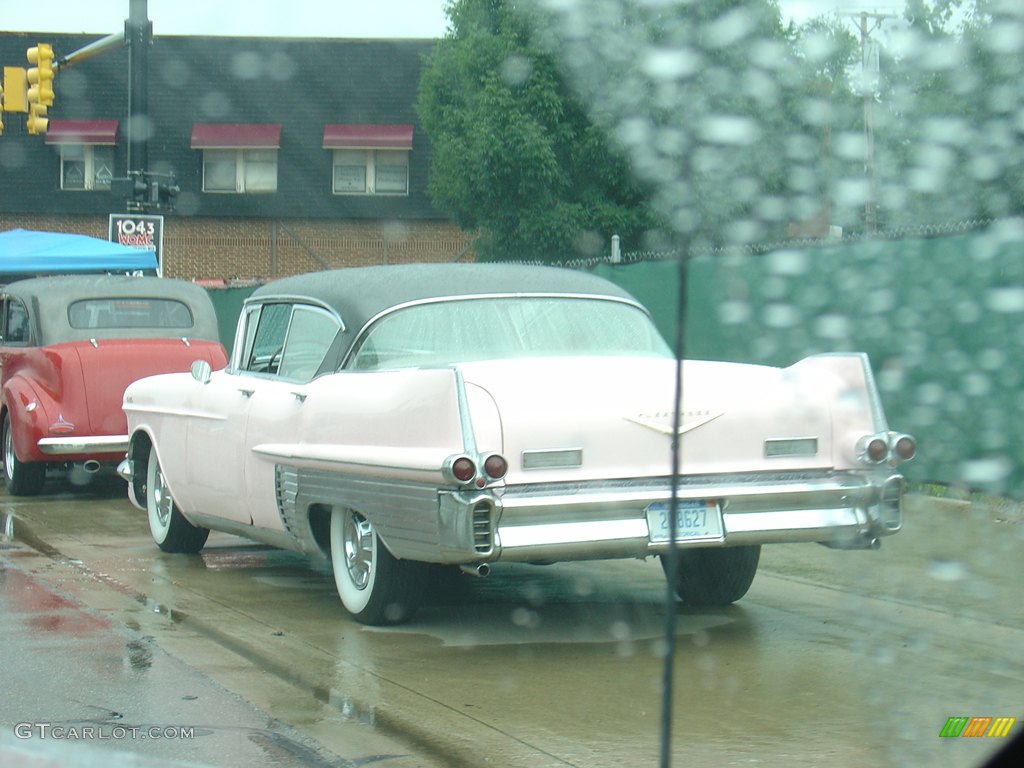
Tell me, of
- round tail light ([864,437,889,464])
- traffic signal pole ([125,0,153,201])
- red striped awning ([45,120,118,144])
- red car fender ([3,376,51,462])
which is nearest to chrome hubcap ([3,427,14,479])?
red car fender ([3,376,51,462])

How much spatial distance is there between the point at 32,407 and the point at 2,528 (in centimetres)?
205

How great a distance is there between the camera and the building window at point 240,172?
38719 mm

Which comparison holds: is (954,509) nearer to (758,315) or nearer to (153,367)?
(758,315)

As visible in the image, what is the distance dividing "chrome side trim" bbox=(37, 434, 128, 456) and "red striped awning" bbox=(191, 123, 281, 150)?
86.6 ft

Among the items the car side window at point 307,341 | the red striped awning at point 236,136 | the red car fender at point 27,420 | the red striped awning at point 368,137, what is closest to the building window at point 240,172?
the red striped awning at point 236,136

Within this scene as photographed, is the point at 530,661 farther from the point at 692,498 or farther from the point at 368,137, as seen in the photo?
the point at 368,137

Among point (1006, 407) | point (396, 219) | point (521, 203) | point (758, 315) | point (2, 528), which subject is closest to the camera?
point (1006, 407)

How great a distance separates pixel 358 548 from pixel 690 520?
1.50 metres

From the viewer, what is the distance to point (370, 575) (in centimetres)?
650

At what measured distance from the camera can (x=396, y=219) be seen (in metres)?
38.6

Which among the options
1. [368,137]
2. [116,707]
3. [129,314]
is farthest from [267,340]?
[368,137]

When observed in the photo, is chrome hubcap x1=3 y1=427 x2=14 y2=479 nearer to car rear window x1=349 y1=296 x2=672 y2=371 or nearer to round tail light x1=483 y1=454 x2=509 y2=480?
car rear window x1=349 y1=296 x2=672 y2=371

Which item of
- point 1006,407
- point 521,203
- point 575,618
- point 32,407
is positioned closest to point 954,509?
point 1006,407

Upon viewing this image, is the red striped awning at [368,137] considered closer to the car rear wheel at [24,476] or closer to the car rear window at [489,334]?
the car rear wheel at [24,476]
